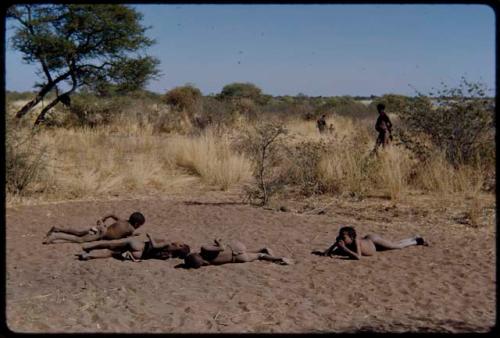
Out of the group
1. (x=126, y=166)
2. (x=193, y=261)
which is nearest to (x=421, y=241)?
(x=193, y=261)

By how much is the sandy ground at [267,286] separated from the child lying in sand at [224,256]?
0.28 ft

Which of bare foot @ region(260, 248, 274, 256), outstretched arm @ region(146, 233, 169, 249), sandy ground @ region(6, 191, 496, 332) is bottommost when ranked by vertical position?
sandy ground @ region(6, 191, 496, 332)

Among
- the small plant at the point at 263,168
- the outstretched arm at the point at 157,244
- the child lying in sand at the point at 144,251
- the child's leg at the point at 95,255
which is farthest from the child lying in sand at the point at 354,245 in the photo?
the small plant at the point at 263,168

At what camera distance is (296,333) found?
4.24m

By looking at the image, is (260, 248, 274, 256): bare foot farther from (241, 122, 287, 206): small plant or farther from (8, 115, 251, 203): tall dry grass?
(8, 115, 251, 203): tall dry grass

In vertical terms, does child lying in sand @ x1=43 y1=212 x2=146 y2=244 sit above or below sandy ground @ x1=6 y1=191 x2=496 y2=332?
above

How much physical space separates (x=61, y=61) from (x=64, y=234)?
13002mm

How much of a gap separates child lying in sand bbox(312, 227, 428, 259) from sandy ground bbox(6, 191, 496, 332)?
12 cm

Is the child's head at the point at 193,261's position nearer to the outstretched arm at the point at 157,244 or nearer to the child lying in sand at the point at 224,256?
the child lying in sand at the point at 224,256

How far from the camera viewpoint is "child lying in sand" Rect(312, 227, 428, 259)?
20.9 feet

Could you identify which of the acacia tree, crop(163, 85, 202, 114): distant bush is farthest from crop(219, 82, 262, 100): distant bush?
the acacia tree

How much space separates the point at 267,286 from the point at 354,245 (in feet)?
4.59

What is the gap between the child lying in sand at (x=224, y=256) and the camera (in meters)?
6.08

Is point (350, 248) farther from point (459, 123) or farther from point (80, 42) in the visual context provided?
point (80, 42)
